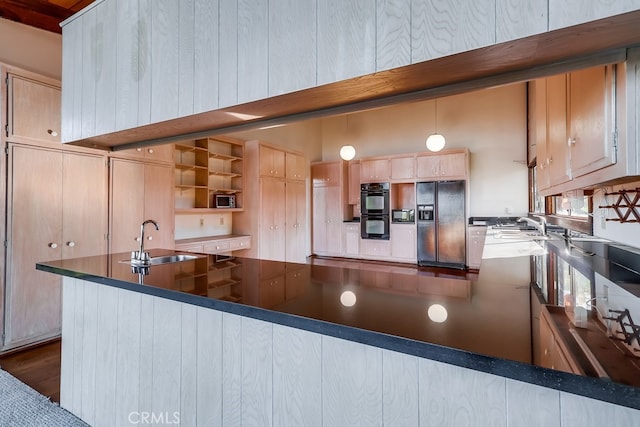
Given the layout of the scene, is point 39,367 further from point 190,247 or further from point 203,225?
point 203,225

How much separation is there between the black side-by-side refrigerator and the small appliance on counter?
6.6 inches

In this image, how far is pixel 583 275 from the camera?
60.8 inches

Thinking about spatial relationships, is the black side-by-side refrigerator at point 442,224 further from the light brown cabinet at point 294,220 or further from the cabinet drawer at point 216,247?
the cabinet drawer at point 216,247

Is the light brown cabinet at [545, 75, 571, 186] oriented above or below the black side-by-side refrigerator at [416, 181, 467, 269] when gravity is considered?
above

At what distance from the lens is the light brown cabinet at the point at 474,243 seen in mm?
5840

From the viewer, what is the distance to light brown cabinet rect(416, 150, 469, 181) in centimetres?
600

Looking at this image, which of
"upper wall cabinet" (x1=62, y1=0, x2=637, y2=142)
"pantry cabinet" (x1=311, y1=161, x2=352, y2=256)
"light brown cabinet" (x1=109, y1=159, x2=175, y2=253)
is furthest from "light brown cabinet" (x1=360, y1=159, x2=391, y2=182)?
"upper wall cabinet" (x1=62, y1=0, x2=637, y2=142)

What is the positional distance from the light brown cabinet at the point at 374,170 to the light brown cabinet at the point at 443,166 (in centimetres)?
67

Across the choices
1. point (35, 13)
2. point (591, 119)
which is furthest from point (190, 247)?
point (591, 119)

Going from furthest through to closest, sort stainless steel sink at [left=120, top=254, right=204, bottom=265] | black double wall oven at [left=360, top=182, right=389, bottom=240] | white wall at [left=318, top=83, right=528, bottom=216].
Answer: black double wall oven at [left=360, top=182, right=389, bottom=240], white wall at [left=318, top=83, right=528, bottom=216], stainless steel sink at [left=120, top=254, right=204, bottom=265]

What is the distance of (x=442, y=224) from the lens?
609 centimetres

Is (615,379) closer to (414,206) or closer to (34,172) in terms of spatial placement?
(34,172)

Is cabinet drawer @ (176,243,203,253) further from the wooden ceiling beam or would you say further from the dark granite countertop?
the wooden ceiling beam

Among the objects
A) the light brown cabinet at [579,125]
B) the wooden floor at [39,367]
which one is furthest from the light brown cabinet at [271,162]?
the light brown cabinet at [579,125]
